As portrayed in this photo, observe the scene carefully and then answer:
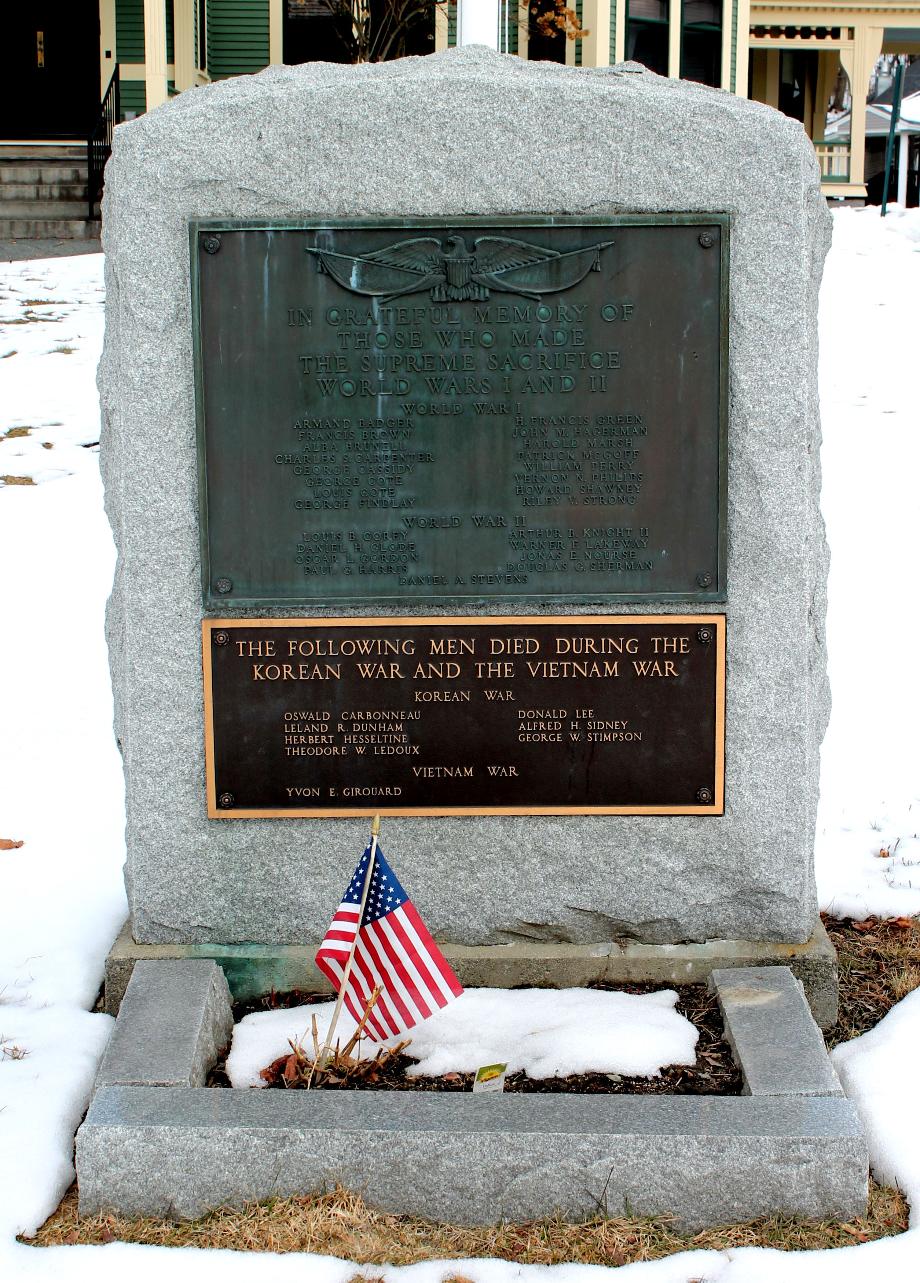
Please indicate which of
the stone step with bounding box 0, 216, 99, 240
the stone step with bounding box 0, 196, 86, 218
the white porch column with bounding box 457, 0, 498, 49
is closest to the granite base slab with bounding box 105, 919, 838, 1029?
the white porch column with bounding box 457, 0, 498, 49

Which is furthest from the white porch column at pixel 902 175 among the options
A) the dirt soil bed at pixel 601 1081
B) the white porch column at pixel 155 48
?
→ the dirt soil bed at pixel 601 1081

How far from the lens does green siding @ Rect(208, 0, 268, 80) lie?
17.7m

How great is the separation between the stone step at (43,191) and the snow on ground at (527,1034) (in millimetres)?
14923

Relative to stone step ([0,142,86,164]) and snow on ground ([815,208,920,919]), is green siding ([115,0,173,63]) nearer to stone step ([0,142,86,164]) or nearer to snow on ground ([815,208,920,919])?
stone step ([0,142,86,164])

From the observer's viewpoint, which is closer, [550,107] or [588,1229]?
[588,1229]

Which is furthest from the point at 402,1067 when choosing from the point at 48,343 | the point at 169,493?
the point at 48,343

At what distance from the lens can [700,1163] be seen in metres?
2.91

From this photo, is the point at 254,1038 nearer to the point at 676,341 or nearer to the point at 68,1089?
the point at 68,1089

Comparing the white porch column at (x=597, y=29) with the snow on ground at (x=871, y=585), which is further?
the white porch column at (x=597, y=29)

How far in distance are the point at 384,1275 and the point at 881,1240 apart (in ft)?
3.32

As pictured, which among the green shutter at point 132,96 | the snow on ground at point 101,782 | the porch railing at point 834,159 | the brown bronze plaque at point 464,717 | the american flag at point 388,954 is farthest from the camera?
the porch railing at point 834,159

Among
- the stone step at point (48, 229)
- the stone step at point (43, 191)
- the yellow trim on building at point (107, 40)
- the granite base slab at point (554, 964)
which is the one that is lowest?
the granite base slab at point (554, 964)

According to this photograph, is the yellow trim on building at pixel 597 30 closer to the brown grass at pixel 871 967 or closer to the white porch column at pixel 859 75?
the white porch column at pixel 859 75

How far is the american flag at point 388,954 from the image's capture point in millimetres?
3195
